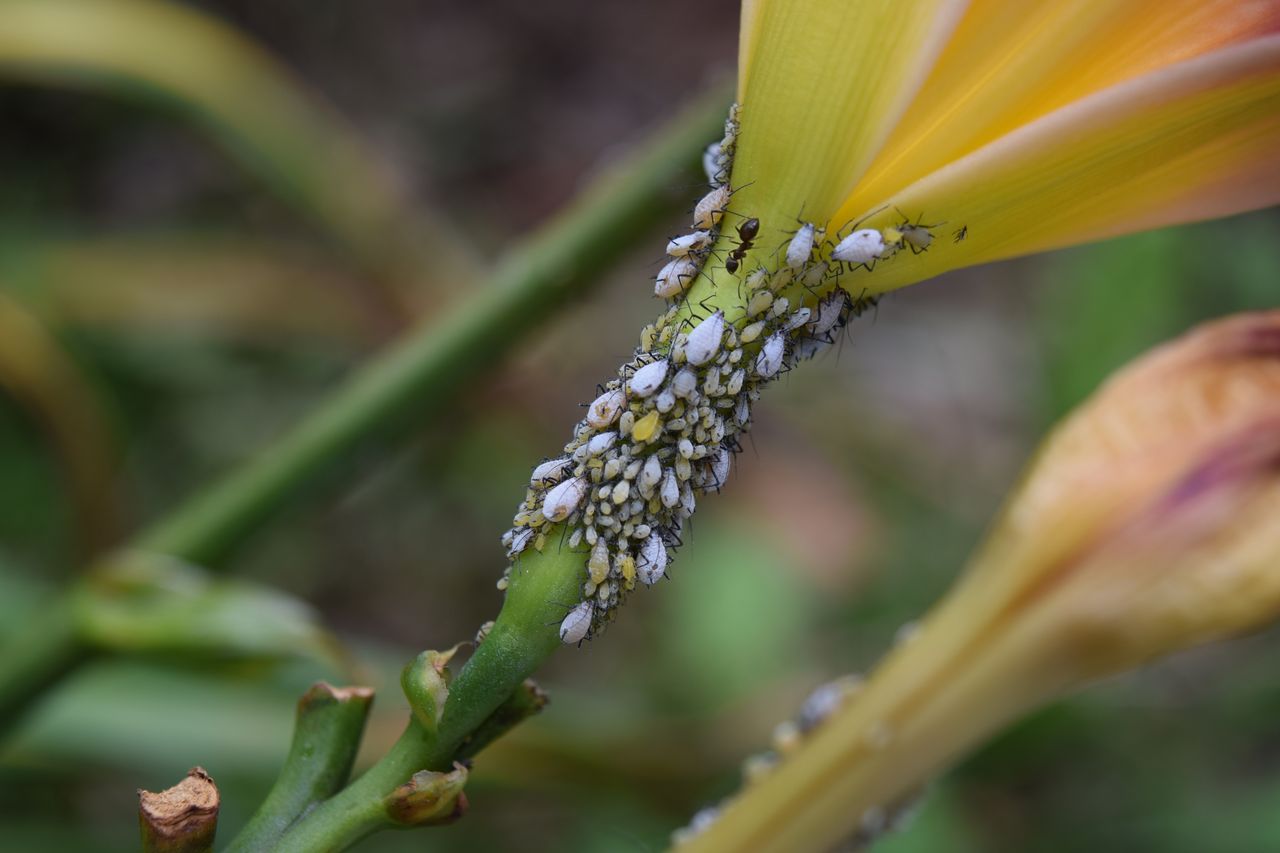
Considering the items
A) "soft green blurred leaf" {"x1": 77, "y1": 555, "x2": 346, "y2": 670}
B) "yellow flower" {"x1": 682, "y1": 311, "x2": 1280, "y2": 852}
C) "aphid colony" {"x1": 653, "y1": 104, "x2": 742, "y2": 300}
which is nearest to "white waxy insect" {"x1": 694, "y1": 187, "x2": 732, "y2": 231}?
"aphid colony" {"x1": 653, "y1": 104, "x2": 742, "y2": 300}

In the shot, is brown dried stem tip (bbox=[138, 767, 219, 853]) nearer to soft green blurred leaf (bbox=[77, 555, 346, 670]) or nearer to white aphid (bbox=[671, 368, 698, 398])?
Result: white aphid (bbox=[671, 368, 698, 398])

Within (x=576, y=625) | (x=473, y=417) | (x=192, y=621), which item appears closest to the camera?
(x=576, y=625)

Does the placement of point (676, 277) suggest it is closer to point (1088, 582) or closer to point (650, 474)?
point (650, 474)

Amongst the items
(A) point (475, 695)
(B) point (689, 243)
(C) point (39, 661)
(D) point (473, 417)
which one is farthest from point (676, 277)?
(D) point (473, 417)

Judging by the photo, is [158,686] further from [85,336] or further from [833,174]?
[833,174]

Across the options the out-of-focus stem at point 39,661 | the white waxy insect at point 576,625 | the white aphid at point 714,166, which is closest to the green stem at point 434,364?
the out-of-focus stem at point 39,661

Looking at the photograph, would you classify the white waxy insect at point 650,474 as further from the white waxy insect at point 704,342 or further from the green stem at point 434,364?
the green stem at point 434,364
